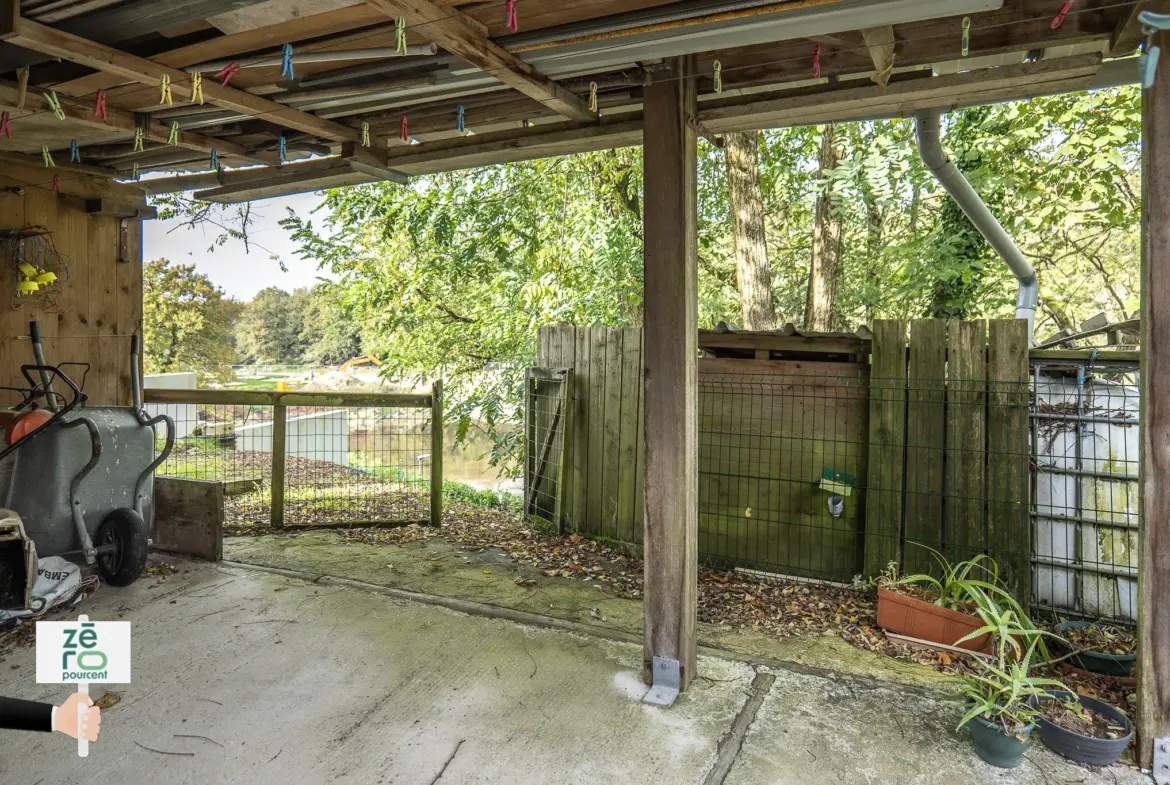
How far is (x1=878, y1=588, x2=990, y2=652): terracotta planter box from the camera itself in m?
3.21

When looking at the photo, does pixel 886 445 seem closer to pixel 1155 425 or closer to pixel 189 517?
pixel 1155 425

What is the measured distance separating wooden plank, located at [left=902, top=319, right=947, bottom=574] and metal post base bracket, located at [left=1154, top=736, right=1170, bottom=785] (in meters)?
1.56

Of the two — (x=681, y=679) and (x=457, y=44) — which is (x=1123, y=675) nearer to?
(x=681, y=679)

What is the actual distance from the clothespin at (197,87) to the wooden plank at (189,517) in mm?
2535

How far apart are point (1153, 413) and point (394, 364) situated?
27.4ft

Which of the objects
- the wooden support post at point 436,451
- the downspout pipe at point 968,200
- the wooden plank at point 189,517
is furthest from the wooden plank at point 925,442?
the wooden plank at point 189,517

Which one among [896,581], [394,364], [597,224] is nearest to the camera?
[896,581]

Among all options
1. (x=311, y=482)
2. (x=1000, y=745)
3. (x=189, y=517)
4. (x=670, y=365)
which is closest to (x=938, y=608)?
(x=1000, y=745)

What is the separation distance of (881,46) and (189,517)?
14.9ft

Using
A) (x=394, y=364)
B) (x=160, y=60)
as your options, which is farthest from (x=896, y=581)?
(x=394, y=364)

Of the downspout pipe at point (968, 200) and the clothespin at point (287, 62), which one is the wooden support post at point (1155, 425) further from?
the clothespin at point (287, 62)

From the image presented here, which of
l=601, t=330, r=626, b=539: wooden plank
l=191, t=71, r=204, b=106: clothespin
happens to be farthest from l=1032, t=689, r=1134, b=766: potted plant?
l=191, t=71, r=204, b=106: clothespin

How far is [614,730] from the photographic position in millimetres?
2533

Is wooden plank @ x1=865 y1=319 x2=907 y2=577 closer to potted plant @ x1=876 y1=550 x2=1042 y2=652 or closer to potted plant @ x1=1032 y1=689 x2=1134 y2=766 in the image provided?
potted plant @ x1=876 y1=550 x2=1042 y2=652
